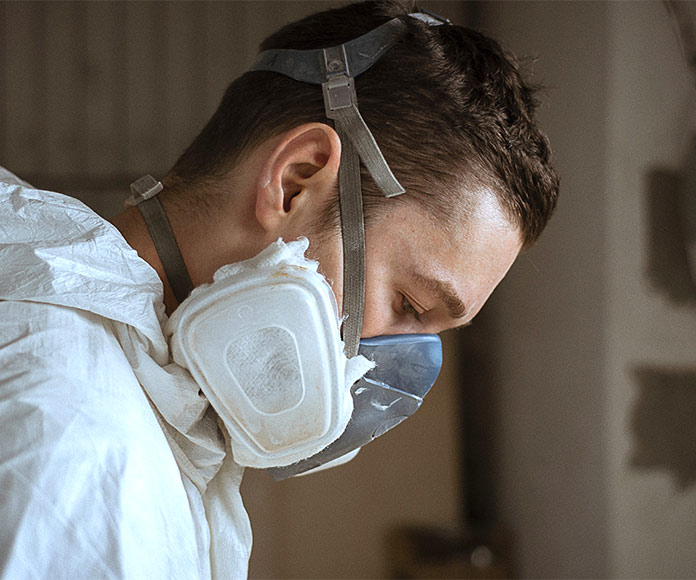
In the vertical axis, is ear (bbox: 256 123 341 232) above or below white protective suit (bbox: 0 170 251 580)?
above

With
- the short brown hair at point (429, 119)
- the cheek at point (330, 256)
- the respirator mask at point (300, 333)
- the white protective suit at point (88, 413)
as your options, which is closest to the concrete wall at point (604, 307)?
the short brown hair at point (429, 119)

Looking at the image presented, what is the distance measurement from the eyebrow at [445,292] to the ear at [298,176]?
139 millimetres

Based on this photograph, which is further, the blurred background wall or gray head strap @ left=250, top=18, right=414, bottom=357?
the blurred background wall

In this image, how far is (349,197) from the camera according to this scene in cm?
77

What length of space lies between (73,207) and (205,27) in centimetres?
223

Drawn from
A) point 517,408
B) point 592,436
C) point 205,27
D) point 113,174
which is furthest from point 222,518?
point 205,27

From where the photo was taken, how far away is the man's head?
2.50ft

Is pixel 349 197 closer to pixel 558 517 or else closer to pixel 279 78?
pixel 279 78

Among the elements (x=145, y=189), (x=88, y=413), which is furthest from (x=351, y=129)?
(x=88, y=413)

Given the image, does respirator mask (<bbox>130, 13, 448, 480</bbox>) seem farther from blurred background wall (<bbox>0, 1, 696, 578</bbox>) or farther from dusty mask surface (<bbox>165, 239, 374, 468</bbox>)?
blurred background wall (<bbox>0, 1, 696, 578</bbox>)

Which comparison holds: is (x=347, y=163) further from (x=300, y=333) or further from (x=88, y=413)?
(x=88, y=413)

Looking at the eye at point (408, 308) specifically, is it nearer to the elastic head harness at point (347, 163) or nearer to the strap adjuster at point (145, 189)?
the elastic head harness at point (347, 163)

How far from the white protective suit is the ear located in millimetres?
146

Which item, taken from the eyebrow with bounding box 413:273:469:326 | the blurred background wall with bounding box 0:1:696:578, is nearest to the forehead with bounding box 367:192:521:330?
the eyebrow with bounding box 413:273:469:326
